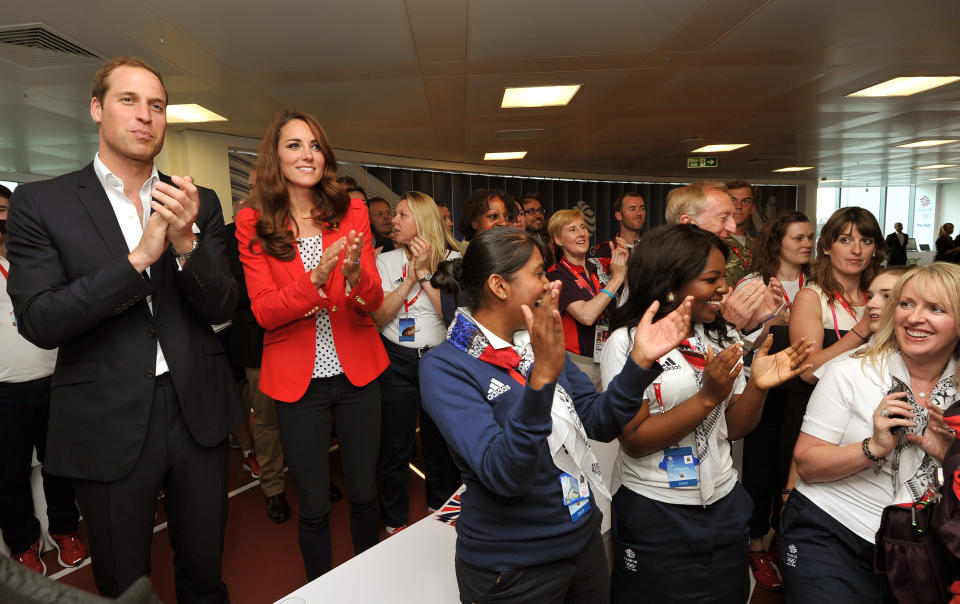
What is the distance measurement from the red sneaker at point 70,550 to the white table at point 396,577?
2.06 meters

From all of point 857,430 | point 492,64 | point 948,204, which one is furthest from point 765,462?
point 948,204

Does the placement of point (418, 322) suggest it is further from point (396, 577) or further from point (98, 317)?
point (98, 317)

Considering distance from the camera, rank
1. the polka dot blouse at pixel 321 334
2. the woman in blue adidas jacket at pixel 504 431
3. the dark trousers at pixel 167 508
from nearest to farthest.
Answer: the woman in blue adidas jacket at pixel 504 431, the dark trousers at pixel 167 508, the polka dot blouse at pixel 321 334

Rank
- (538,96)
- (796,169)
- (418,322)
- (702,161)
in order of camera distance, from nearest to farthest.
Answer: (418,322) → (538,96) → (702,161) → (796,169)

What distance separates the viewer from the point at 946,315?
5.40 feet

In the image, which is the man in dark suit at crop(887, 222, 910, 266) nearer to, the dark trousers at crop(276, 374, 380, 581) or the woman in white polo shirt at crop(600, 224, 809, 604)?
the woman in white polo shirt at crop(600, 224, 809, 604)

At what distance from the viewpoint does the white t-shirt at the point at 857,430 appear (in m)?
1.63

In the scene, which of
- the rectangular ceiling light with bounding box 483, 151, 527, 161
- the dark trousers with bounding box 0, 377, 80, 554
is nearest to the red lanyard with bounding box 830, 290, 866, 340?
the dark trousers with bounding box 0, 377, 80, 554

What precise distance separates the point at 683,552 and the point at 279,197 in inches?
68.7

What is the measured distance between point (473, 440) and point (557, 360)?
294 millimetres

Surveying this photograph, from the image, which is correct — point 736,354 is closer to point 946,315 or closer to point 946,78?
point 946,315

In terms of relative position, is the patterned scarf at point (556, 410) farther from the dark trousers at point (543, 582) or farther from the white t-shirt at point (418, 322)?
the white t-shirt at point (418, 322)

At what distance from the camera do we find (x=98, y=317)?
1373 millimetres

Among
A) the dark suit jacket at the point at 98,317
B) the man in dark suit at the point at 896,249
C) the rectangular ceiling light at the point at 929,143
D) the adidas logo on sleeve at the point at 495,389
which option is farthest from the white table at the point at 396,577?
the man in dark suit at the point at 896,249
